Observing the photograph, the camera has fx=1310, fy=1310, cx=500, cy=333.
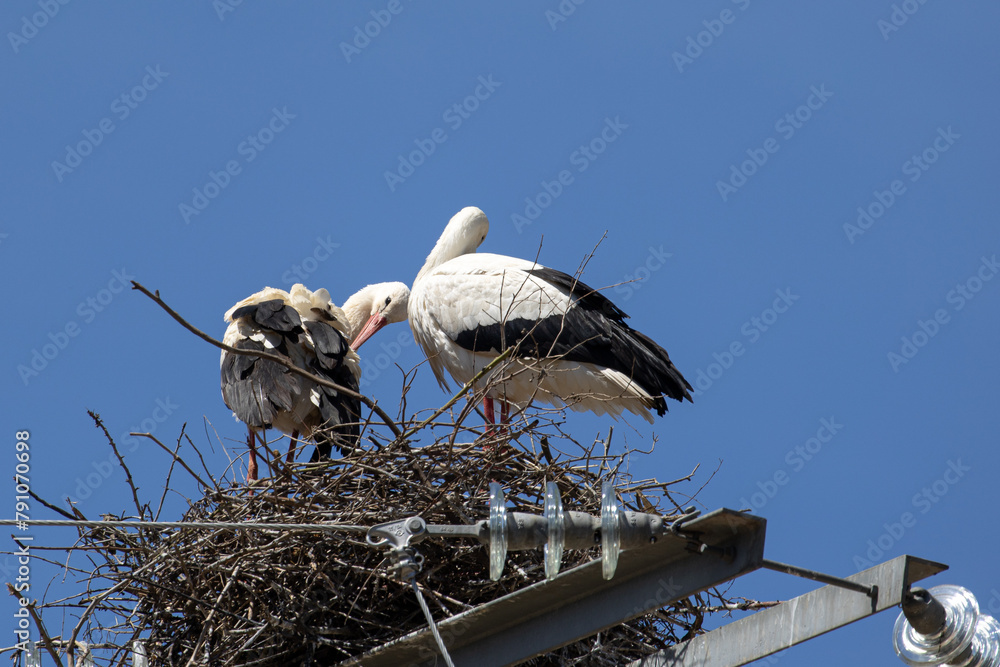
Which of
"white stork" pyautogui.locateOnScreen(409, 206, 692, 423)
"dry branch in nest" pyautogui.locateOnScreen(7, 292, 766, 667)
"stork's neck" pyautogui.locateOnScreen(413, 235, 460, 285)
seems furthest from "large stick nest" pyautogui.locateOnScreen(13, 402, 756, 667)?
"stork's neck" pyautogui.locateOnScreen(413, 235, 460, 285)

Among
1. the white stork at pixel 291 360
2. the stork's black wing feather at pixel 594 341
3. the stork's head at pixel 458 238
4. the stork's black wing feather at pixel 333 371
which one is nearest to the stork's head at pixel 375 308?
the stork's head at pixel 458 238

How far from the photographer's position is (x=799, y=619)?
3.10 metres

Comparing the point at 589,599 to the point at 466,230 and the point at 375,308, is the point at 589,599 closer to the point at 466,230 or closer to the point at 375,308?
the point at 466,230

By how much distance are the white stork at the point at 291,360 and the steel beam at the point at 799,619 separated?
3.17 metres

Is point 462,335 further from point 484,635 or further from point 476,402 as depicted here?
point 484,635

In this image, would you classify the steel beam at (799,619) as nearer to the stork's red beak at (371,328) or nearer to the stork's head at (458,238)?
the stork's head at (458,238)

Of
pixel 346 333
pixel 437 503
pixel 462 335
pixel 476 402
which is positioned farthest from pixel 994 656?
pixel 346 333

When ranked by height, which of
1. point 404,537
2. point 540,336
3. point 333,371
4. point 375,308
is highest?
point 375,308

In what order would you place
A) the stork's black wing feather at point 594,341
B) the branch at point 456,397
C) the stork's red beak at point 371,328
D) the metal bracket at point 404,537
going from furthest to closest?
the stork's red beak at point 371,328 → the stork's black wing feather at point 594,341 → the branch at point 456,397 → the metal bracket at point 404,537

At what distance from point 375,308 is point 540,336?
211cm

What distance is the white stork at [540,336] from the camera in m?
6.54

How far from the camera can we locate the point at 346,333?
736 centimetres

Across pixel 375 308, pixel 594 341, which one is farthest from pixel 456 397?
pixel 375 308

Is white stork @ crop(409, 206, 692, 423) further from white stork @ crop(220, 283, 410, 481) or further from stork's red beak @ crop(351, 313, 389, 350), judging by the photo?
stork's red beak @ crop(351, 313, 389, 350)
